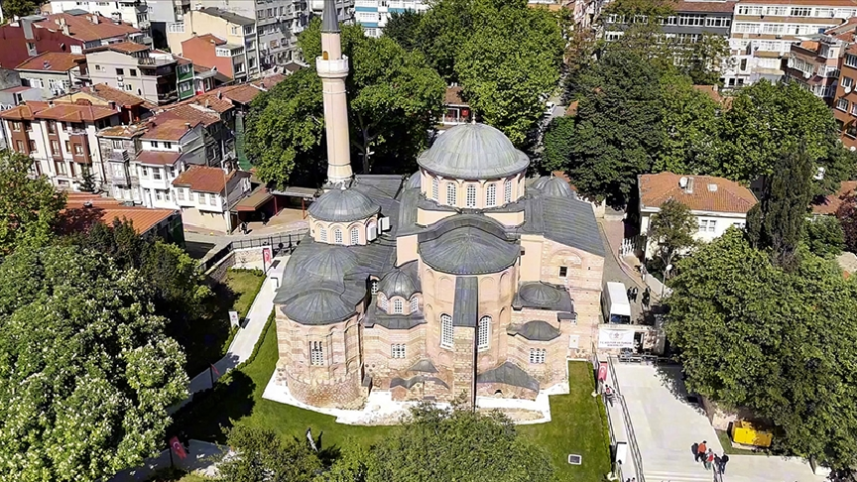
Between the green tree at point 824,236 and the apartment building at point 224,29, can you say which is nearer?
the green tree at point 824,236

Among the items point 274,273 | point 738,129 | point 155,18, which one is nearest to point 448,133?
point 274,273

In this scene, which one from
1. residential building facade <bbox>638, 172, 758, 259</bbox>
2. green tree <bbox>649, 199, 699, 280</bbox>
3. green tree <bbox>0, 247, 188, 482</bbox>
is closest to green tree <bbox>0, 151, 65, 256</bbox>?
green tree <bbox>0, 247, 188, 482</bbox>

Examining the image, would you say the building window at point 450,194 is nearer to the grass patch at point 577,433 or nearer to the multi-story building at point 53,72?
the grass patch at point 577,433

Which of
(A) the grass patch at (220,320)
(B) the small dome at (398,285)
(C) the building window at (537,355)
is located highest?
(B) the small dome at (398,285)

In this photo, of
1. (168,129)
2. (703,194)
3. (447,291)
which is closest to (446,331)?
(447,291)

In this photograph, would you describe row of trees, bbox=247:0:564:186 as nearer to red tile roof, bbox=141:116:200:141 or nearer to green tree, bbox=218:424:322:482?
red tile roof, bbox=141:116:200:141

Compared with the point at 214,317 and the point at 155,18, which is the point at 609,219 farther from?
the point at 155,18

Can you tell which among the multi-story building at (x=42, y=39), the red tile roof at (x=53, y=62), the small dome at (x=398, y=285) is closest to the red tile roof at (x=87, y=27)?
the multi-story building at (x=42, y=39)
